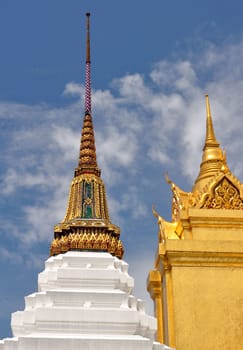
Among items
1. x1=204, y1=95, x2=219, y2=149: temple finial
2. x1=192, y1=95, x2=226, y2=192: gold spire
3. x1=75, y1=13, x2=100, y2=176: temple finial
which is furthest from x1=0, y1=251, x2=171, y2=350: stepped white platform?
x1=204, y1=95, x2=219, y2=149: temple finial

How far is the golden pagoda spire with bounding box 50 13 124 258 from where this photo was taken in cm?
1527

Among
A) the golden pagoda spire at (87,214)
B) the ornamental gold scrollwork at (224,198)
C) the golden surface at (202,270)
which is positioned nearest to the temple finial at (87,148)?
the golden pagoda spire at (87,214)

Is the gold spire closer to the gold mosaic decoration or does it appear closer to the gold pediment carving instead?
the gold pediment carving

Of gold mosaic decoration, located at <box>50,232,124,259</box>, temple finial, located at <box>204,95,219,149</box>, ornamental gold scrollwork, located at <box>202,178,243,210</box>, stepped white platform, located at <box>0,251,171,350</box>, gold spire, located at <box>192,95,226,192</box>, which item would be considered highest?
temple finial, located at <box>204,95,219,149</box>

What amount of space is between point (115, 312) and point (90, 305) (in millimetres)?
581

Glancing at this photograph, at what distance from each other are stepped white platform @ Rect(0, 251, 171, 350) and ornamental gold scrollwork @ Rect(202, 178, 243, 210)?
3706 millimetres

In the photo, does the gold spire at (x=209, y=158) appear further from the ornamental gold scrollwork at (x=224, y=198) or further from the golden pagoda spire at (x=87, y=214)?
the golden pagoda spire at (x=87, y=214)

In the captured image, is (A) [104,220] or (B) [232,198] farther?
(B) [232,198]

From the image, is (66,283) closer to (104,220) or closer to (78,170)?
(104,220)

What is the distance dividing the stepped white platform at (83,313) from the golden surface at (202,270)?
153 cm

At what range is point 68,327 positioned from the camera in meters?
12.5

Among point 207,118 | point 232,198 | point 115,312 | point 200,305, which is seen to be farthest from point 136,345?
point 207,118

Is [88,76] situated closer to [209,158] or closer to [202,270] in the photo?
[209,158]

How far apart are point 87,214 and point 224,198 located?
3.78m
